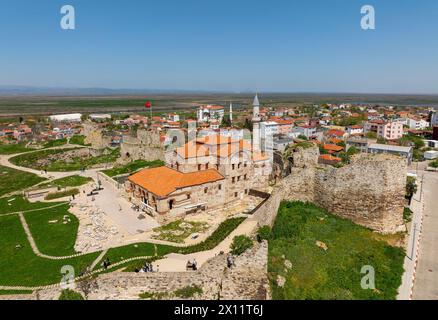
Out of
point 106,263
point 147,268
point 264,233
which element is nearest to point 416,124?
point 264,233

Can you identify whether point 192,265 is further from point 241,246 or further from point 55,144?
point 55,144

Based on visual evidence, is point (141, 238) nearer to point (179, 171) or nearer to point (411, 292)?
point (179, 171)

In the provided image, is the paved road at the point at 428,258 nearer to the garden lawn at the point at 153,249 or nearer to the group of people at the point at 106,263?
the garden lawn at the point at 153,249

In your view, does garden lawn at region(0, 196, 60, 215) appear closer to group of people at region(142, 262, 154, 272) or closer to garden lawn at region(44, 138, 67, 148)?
group of people at region(142, 262, 154, 272)

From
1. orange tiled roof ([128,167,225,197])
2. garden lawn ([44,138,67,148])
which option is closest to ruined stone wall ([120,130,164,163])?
orange tiled roof ([128,167,225,197])

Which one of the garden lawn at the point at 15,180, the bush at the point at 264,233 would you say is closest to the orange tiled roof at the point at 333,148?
the bush at the point at 264,233

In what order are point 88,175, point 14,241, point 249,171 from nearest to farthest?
point 14,241, point 249,171, point 88,175
